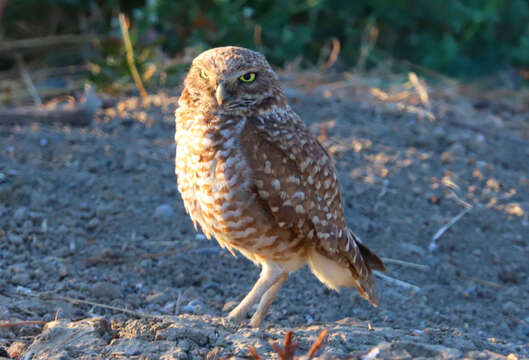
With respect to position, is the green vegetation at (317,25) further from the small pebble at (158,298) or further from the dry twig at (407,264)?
the small pebble at (158,298)

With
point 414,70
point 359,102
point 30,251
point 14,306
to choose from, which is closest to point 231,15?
point 359,102

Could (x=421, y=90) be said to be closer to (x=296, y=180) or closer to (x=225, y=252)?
(x=225, y=252)

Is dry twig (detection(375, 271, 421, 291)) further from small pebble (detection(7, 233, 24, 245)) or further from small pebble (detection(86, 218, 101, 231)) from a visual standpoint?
small pebble (detection(7, 233, 24, 245))

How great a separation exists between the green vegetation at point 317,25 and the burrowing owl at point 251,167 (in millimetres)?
3953

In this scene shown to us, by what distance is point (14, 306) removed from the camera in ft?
10.3

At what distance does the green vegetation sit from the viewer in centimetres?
719

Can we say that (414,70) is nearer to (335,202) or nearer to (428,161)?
(428,161)

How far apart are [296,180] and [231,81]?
578 millimetres

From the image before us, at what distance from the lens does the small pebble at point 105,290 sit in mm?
3512

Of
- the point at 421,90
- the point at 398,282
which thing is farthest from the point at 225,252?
the point at 421,90

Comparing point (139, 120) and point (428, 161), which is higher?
point (139, 120)

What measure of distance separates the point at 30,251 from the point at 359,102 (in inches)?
155

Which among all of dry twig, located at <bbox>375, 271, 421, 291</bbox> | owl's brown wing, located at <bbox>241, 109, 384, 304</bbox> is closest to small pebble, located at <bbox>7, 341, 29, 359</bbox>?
owl's brown wing, located at <bbox>241, 109, 384, 304</bbox>

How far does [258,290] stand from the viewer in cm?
340
